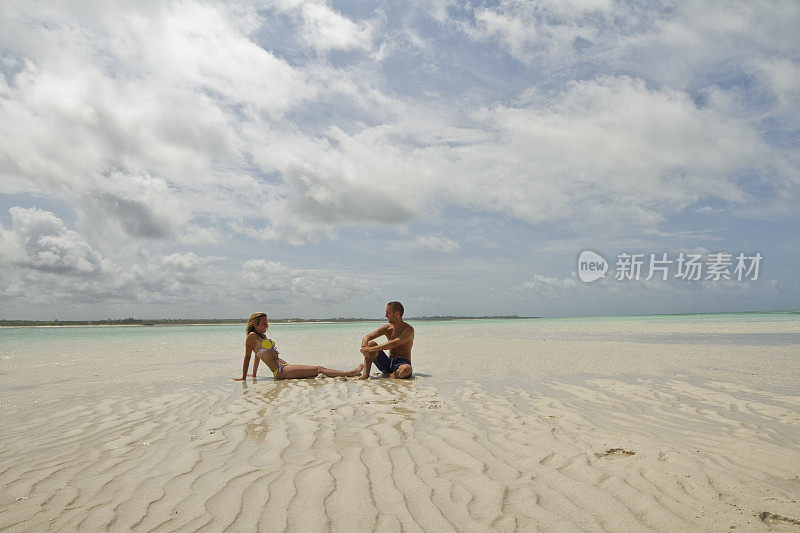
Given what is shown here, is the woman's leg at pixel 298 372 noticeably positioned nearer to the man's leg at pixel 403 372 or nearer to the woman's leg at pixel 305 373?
the woman's leg at pixel 305 373

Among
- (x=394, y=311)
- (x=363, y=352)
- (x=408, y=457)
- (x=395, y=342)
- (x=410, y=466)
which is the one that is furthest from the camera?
(x=363, y=352)

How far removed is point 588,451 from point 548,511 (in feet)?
4.88

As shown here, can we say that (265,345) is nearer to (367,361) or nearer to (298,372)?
(298,372)

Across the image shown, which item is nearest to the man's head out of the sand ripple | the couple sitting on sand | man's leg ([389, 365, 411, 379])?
the couple sitting on sand

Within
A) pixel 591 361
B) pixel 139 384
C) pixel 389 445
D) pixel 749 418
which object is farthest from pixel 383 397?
pixel 591 361

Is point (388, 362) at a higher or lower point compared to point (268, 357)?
higher

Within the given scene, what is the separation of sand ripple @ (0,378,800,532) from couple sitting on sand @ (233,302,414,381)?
2.61 meters

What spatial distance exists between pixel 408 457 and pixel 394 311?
17.6 ft

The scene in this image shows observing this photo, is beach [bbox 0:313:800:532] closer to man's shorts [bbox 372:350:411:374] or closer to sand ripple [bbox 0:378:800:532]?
sand ripple [bbox 0:378:800:532]

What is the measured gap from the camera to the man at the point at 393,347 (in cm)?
952

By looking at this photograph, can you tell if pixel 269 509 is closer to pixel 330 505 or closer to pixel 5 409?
pixel 330 505

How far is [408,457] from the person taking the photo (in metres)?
4.20

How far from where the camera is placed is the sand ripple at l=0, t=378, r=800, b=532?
3000 millimetres

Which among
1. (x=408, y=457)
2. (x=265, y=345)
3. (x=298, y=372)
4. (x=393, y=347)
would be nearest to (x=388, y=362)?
(x=393, y=347)
